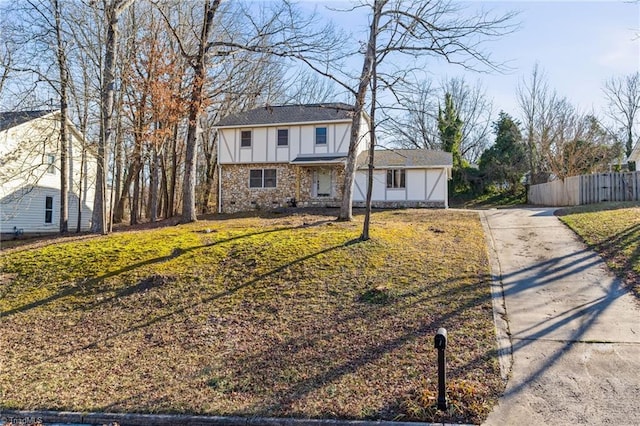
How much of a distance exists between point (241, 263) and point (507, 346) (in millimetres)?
5603

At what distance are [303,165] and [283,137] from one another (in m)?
2.09

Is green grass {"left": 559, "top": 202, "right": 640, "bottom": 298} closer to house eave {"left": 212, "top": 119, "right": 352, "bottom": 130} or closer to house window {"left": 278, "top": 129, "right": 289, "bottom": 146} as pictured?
house eave {"left": 212, "top": 119, "right": 352, "bottom": 130}

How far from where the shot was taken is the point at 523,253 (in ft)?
34.2

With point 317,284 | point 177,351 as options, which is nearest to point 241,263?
point 317,284

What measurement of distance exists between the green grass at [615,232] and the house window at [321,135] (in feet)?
39.8

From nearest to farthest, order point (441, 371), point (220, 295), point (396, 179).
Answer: point (441, 371) → point (220, 295) → point (396, 179)

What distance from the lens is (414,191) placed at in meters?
23.1

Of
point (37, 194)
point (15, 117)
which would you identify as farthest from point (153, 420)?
point (37, 194)

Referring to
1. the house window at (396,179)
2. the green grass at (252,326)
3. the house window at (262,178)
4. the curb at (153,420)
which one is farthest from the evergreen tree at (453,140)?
the curb at (153,420)

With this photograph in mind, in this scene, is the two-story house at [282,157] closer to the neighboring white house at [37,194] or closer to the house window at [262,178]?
the house window at [262,178]

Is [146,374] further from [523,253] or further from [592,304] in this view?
[523,253]

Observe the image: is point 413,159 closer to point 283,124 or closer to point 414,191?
point 414,191

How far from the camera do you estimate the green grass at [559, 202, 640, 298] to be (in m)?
8.95

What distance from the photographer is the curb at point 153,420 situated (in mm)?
4574
